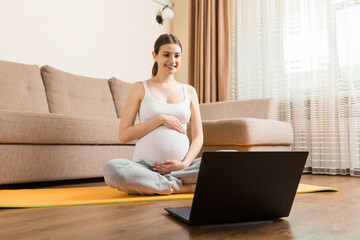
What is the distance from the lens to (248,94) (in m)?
3.44

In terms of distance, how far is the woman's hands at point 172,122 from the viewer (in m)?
1.54

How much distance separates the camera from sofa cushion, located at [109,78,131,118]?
3.07m

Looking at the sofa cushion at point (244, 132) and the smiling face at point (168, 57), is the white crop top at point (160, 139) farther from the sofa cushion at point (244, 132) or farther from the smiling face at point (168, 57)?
the sofa cushion at point (244, 132)

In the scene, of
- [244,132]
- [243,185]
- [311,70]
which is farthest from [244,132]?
[243,185]

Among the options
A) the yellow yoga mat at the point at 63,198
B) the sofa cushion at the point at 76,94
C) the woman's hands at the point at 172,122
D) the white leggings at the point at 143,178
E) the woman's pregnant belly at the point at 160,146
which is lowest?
the yellow yoga mat at the point at 63,198

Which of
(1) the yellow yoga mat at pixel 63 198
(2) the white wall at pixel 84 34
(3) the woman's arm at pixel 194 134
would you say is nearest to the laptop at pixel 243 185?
(1) the yellow yoga mat at pixel 63 198

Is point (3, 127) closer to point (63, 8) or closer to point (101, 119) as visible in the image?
point (101, 119)

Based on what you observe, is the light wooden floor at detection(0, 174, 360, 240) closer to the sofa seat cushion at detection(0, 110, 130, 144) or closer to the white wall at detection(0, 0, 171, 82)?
the sofa seat cushion at detection(0, 110, 130, 144)

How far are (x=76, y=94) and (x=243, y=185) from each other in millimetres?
2226

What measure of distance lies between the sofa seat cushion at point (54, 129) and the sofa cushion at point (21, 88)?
513 mm

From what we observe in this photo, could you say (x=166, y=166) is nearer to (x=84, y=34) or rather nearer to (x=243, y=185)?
(x=243, y=185)

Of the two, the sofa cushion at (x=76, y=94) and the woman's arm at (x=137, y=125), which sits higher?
the sofa cushion at (x=76, y=94)

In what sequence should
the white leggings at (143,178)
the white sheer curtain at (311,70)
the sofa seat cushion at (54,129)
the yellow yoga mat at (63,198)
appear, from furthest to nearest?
the white sheer curtain at (311,70)
the sofa seat cushion at (54,129)
the white leggings at (143,178)
the yellow yoga mat at (63,198)

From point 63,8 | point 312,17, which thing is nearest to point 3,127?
point 63,8
